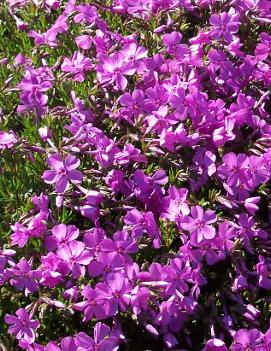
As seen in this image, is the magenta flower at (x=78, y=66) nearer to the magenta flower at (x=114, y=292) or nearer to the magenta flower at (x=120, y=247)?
the magenta flower at (x=120, y=247)

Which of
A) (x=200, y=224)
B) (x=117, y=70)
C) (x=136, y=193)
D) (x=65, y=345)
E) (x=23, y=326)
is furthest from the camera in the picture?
(x=117, y=70)

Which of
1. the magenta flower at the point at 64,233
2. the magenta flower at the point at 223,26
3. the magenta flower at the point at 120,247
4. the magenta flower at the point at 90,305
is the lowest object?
the magenta flower at the point at 90,305

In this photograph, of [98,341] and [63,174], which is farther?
[63,174]

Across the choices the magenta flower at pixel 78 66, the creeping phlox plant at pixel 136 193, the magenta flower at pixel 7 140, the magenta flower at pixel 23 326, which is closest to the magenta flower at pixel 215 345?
the creeping phlox plant at pixel 136 193

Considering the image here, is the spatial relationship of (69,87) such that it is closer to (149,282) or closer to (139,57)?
(139,57)

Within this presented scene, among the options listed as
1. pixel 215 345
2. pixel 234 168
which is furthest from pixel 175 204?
pixel 215 345

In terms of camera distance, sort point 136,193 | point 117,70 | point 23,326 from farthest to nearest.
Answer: point 117,70 → point 136,193 → point 23,326

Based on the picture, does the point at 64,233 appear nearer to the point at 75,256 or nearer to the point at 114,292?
the point at 75,256

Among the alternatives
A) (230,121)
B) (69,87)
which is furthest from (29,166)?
(230,121)
